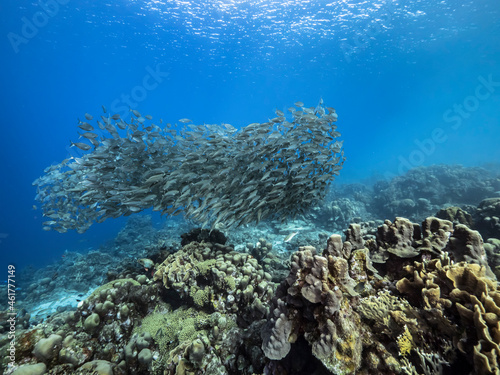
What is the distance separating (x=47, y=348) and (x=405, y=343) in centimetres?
428

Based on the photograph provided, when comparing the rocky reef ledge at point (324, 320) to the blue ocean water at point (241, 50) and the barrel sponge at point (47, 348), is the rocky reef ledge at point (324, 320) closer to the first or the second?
the barrel sponge at point (47, 348)

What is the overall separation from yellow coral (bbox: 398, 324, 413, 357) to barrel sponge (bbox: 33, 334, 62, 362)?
4.17 metres

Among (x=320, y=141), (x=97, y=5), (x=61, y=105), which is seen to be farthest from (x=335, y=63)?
(x=61, y=105)

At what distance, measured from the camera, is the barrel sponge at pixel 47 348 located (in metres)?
2.77

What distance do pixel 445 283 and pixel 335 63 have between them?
50.8 metres

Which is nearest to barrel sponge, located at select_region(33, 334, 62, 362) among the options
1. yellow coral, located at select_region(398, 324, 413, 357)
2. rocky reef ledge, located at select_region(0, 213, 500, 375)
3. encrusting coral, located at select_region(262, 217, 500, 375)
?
rocky reef ledge, located at select_region(0, 213, 500, 375)

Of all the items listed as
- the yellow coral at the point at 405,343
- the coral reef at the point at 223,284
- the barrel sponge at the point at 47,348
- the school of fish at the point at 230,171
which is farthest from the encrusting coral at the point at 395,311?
the school of fish at the point at 230,171

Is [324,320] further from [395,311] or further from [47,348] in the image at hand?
[47,348]

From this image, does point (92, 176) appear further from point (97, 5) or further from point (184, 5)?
point (97, 5)

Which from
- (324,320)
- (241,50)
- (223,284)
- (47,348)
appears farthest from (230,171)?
(241,50)

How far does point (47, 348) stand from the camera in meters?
2.82

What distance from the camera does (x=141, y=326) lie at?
4.44 metres

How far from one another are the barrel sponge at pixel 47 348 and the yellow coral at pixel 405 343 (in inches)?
164

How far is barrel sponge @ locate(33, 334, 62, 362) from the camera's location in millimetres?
2769
